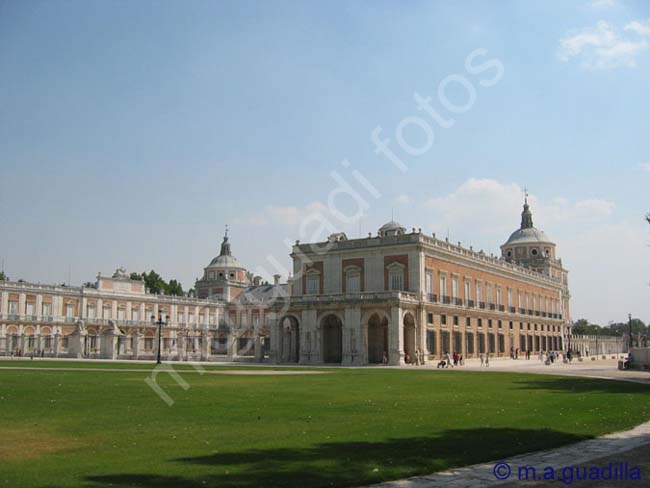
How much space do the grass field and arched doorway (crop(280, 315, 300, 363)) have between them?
38411 mm

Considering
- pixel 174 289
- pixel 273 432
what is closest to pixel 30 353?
pixel 174 289

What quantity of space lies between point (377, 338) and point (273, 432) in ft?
151

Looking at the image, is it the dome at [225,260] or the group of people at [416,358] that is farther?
the dome at [225,260]

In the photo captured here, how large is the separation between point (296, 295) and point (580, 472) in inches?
2211

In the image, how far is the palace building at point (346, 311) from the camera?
57062 millimetres

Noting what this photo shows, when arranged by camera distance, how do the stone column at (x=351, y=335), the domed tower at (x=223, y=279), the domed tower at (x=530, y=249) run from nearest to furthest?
the stone column at (x=351, y=335)
the domed tower at (x=530, y=249)
the domed tower at (x=223, y=279)

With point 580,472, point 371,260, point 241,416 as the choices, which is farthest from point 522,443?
point 371,260

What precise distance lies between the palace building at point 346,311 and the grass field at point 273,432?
34920 mm

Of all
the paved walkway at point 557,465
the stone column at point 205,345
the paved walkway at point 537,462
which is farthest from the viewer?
the stone column at point 205,345

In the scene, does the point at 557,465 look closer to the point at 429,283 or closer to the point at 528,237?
the point at 429,283

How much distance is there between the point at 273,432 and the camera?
12.6 meters

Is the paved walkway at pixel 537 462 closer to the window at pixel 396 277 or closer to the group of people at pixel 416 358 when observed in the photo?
the group of people at pixel 416 358

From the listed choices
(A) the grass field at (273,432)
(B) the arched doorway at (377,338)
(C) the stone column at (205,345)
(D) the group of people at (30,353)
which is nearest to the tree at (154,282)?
(C) the stone column at (205,345)

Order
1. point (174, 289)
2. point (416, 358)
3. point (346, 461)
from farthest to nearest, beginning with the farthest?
point (174, 289)
point (416, 358)
point (346, 461)
